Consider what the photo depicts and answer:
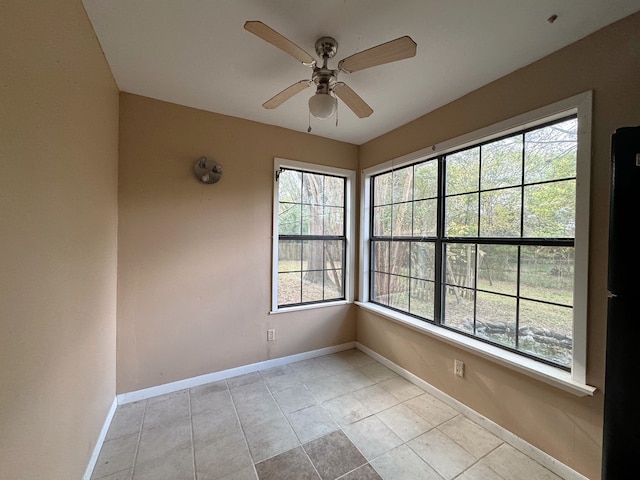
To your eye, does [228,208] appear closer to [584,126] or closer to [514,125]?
[514,125]

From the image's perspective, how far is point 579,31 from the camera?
139 centimetres

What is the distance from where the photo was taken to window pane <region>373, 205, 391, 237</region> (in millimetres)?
2883

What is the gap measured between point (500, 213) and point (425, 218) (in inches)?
25.9

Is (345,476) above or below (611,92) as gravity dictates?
below

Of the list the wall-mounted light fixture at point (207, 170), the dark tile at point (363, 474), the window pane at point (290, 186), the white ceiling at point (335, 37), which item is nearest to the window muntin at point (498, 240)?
the white ceiling at point (335, 37)

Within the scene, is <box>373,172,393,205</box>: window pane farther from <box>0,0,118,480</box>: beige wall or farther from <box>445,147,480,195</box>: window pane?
<box>0,0,118,480</box>: beige wall

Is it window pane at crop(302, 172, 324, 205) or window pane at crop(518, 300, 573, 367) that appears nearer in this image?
window pane at crop(518, 300, 573, 367)

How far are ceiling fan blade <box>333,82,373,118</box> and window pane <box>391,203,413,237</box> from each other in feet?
3.97

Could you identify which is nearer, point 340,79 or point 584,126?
point 584,126

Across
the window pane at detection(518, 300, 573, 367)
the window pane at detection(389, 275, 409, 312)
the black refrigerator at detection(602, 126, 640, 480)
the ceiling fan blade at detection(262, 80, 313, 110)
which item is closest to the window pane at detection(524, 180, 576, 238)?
the window pane at detection(518, 300, 573, 367)

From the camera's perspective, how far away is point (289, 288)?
9.28 ft

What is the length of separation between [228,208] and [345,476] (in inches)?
85.3

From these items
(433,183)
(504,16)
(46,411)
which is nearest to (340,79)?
(504,16)

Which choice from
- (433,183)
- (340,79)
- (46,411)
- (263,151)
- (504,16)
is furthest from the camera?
(263,151)
